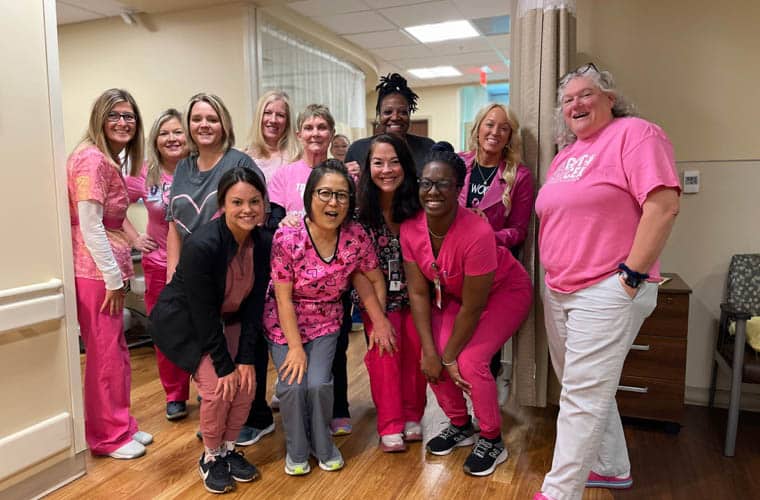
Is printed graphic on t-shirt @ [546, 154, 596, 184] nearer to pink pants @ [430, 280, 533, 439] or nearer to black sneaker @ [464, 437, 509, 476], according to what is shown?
pink pants @ [430, 280, 533, 439]

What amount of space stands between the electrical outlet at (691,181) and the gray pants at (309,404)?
78.7 inches

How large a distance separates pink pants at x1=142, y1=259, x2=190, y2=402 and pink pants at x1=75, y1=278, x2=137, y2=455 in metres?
0.35

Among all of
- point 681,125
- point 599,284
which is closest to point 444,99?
point 681,125

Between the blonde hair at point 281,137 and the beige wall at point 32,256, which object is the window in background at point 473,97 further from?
the beige wall at point 32,256

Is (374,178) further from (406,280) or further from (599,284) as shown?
(599,284)

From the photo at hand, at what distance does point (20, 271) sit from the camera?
6.23 ft

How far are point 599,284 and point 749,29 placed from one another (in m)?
1.86

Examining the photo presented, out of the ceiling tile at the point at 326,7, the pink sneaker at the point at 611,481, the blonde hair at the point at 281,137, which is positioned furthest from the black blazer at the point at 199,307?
the ceiling tile at the point at 326,7

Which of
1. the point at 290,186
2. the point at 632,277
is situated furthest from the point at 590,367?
the point at 290,186

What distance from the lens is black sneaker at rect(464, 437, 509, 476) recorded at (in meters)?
2.11

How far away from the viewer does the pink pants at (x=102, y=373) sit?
7.14ft

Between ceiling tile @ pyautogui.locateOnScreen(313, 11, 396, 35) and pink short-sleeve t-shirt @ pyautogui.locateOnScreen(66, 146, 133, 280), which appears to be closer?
pink short-sleeve t-shirt @ pyautogui.locateOnScreen(66, 146, 133, 280)

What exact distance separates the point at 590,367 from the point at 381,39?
4586mm

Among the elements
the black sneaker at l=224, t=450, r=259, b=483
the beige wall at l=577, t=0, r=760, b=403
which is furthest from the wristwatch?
the black sneaker at l=224, t=450, r=259, b=483
